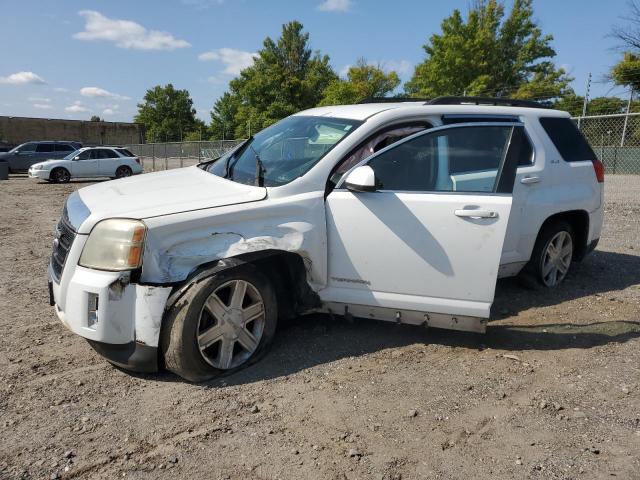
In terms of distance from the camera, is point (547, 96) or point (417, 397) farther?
point (547, 96)

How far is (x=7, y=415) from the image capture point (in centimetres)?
286

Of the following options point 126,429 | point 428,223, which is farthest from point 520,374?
point 126,429

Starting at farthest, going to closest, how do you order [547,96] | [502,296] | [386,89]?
[386,89] → [547,96] → [502,296]

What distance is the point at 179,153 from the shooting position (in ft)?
94.8

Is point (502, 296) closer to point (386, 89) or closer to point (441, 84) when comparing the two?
point (441, 84)

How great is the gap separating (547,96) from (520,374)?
41068mm

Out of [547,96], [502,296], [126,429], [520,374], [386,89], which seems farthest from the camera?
[386,89]

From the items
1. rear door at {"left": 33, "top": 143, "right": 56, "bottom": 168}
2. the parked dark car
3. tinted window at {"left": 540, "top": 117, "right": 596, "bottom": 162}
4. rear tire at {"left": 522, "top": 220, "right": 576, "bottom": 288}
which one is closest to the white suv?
tinted window at {"left": 540, "top": 117, "right": 596, "bottom": 162}

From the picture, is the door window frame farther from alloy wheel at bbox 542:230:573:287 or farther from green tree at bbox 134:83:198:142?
green tree at bbox 134:83:198:142

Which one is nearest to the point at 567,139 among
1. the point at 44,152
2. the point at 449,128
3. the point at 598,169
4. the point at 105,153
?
the point at 598,169

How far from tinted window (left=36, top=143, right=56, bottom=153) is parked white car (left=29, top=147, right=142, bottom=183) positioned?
4582mm

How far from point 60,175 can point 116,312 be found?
67.6 feet

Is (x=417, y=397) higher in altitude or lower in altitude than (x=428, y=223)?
lower

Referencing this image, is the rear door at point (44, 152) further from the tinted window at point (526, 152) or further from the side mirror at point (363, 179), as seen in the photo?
the side mirror at point (363, 179)
